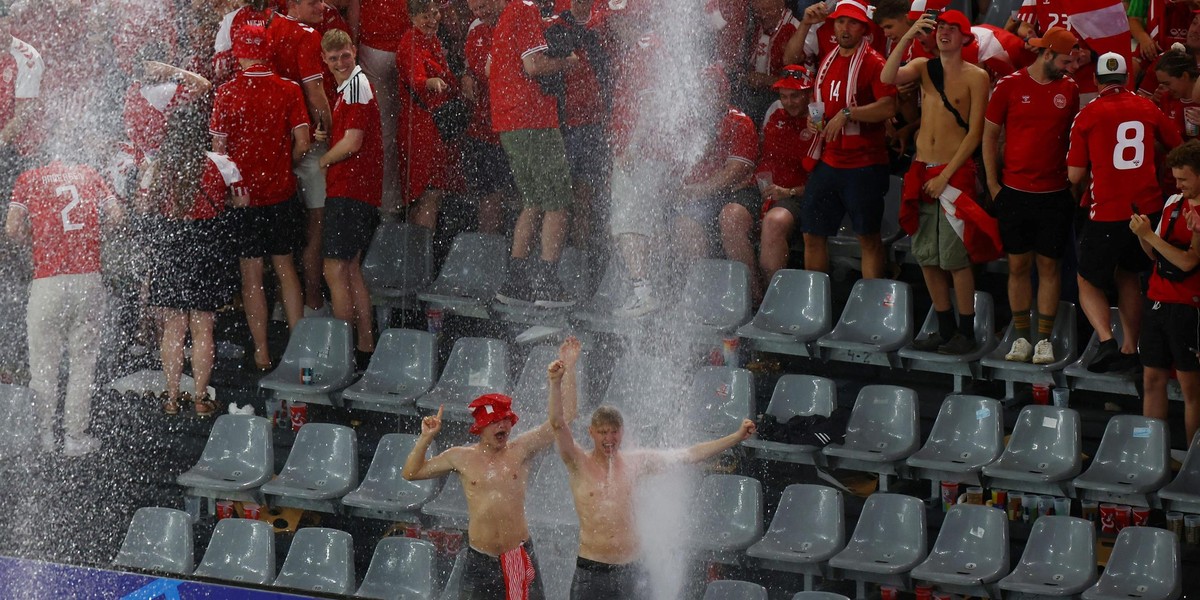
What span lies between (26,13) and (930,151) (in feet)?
15.0

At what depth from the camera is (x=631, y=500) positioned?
7.40m

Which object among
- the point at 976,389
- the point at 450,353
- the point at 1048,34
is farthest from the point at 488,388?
the point at 1048,34

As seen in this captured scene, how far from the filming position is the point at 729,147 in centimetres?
859

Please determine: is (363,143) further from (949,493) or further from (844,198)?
(949,493)

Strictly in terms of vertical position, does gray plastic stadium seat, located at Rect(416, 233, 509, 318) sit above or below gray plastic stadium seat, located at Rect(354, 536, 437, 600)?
above

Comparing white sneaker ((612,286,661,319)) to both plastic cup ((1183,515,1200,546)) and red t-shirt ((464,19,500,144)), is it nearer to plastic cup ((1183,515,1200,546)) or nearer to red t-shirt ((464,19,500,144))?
red t-shirt ((464,19,500,144))

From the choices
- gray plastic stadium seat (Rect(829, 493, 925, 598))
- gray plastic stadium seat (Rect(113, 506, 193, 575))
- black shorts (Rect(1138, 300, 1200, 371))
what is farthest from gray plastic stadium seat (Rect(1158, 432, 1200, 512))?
gray plastic stadium seat (Rect(113, 506, 193, 575))

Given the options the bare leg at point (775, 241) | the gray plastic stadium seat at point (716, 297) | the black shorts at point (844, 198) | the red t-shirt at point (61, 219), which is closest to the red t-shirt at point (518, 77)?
the gray plastic stadium seat at point (716, 297)

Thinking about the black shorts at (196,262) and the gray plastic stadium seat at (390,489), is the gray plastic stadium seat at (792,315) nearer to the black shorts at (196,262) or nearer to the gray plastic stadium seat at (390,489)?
the gray plastic stadium seat at (390,489)

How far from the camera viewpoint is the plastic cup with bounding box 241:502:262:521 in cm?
851

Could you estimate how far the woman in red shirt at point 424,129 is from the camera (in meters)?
8.98

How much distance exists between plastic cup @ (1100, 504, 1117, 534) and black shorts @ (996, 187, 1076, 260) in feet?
3.30

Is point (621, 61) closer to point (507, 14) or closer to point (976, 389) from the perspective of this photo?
point (507, 14)

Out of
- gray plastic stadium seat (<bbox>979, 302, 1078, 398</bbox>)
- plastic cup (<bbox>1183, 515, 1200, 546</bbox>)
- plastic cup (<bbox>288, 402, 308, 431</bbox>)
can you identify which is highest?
gray plastic stadium seat (<bbox>979, 302, 1078, 398</bbox>)
